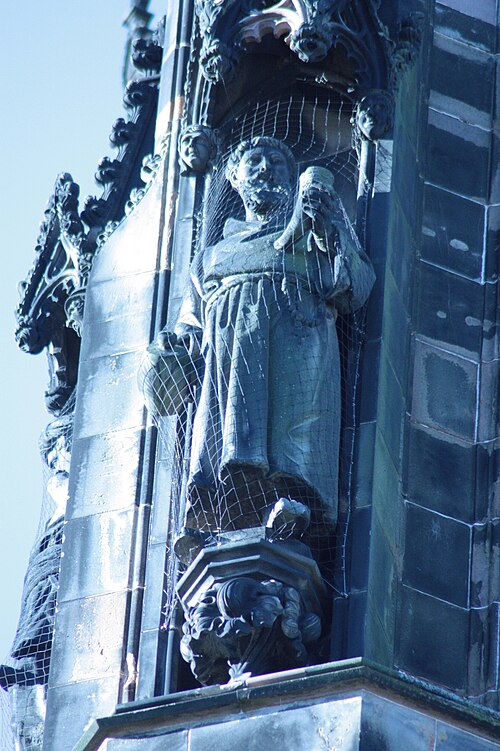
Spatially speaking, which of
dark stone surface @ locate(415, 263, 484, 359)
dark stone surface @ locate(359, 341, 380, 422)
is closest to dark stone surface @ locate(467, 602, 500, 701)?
dark stone surface @ locate(359, 341, 380, 422)

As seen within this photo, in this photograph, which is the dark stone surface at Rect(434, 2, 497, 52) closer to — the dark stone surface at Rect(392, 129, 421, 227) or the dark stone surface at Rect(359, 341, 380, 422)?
the dark stone surface at Rect(392, 129, 421, 227)

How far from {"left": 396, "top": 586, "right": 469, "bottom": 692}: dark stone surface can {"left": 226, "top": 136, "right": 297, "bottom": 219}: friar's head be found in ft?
7.26

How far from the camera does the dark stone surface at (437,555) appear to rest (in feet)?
53.0

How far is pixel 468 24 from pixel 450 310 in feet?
6.63

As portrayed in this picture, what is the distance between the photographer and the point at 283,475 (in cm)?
1572

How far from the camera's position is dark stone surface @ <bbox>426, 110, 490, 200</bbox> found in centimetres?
1767

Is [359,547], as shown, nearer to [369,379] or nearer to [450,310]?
[369,379]

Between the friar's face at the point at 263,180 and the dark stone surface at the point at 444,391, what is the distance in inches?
41.1

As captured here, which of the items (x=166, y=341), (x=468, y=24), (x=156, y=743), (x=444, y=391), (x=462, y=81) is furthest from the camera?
(x=468, y=24)

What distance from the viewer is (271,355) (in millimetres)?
16078

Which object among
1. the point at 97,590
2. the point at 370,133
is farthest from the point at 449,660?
the point at 370,133

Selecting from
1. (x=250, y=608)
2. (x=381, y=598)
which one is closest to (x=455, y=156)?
(x=381, y=598)

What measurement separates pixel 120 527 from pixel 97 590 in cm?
36

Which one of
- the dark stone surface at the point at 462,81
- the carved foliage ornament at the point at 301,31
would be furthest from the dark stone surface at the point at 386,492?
the dark stone surface at the point at 462,81
